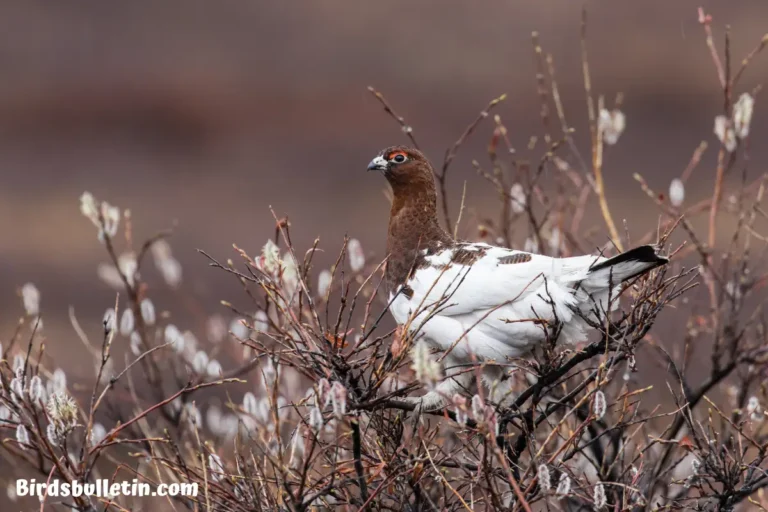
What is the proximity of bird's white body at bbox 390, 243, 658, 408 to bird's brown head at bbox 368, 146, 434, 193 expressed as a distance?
1.59 feet

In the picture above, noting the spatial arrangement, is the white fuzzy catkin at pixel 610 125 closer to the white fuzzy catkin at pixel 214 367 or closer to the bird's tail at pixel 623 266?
the bird's tail at pixel 623 266

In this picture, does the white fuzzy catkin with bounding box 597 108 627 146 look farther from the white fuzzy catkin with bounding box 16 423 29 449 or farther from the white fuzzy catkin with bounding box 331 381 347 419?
the white fuzzy catkin with bounding box 16 423 29 449

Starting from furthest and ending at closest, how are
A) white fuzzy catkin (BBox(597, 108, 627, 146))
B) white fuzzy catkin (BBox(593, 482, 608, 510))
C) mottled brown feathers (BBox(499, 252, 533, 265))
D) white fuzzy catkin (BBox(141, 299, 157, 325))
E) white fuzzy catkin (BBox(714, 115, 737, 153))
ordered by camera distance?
white fuzzy catkin (BBox(597, 108, 627, 146)), white fuzzy catkin (BBox(141, 299, 157, 325)), white fuzzy catkin (BBox(714, 115, 737, 153)), mottled brown feathers (BBox(499, 252, 533, 265)), white fuzzy catkin (BBox(593, 482, 608, 510))

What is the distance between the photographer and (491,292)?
10.7 feet

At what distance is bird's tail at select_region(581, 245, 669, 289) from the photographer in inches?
107

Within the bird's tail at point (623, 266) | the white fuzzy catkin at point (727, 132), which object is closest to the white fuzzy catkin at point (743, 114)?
the white fuzzy catkin at point (727, 132)

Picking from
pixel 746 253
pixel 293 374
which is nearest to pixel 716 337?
pixel 746 253

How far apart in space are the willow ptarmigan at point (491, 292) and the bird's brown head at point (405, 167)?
0.63ft

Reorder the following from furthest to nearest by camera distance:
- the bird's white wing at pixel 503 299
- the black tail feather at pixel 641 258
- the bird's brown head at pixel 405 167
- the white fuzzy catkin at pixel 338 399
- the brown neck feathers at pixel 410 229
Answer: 1. the bird's brown head at pixel 405 167
2. the brown neck feathers at pixel 410 229
3. the bird's white wing at pixel 503 299
4. the black tail feather at pixel 641 258
5. the white fuzzy catkin at pixel 338 399

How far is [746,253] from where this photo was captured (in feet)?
12.8

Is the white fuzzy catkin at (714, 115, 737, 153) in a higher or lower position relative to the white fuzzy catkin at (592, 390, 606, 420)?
higher

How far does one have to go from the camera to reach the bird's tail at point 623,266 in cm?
272

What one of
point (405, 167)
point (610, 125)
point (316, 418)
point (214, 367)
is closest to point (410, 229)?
point (405, 167)

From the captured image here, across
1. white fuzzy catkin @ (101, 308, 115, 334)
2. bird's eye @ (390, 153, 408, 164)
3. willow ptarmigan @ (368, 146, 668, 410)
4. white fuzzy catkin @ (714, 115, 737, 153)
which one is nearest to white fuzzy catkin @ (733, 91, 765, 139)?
white fuzzy catkin @ (714, 115, 737, 153)
